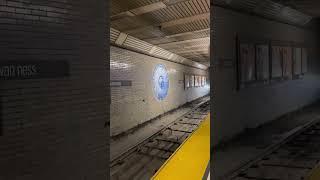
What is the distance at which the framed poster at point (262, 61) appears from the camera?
5766 millimetres

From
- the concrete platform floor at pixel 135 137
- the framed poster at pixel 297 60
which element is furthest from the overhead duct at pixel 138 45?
the framed poster at pixel 297 60

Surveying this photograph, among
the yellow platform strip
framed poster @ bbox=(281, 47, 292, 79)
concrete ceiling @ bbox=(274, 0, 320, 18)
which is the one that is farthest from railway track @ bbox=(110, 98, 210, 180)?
concrete ceiling @ bbox=(274, 0, 320, 18)

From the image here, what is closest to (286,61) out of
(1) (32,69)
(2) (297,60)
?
(2) (297,60)

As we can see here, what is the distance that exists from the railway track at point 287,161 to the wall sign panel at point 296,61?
1.41 m

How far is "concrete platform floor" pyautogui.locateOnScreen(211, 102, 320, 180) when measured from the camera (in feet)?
16.1

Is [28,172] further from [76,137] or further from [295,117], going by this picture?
[295,117]

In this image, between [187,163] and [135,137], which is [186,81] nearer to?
[135,137]

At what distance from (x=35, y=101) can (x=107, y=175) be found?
1527 mm

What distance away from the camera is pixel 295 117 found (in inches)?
313

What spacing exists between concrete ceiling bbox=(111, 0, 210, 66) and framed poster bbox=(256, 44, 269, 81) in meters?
1.77

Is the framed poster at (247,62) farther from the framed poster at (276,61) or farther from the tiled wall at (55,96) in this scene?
the tiled wall at (55,96)

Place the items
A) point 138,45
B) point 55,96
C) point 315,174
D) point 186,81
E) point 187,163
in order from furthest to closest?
point 186,81 → point 138,45 → point 187,163 → point 315,174 → point 55,96

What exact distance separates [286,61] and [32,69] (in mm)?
4977

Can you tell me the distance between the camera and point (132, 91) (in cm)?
997
